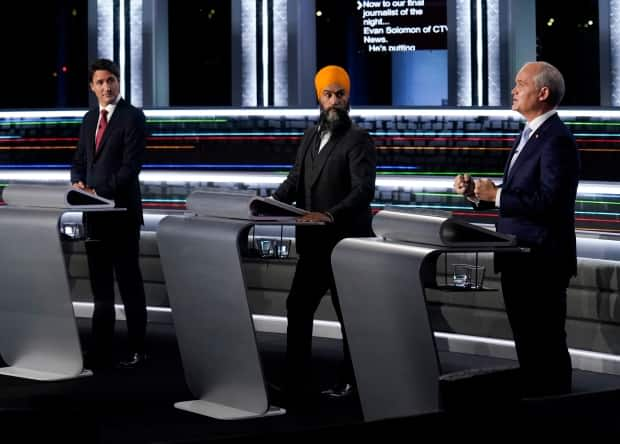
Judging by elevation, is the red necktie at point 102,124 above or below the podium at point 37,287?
above

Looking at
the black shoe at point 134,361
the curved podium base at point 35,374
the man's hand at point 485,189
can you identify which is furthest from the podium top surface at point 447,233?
the black shoe at point 134,361

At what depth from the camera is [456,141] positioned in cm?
664

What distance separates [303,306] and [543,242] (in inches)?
45.9

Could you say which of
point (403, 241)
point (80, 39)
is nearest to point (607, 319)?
point (403, 241)

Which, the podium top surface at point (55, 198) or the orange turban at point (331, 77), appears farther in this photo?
the podium top surface at point (55, 198)

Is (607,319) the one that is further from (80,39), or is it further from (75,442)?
(80,39)

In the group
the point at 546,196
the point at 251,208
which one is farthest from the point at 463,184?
the point at 251,208

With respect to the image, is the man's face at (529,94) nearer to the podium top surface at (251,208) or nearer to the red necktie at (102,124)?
the podium top surface at (251,208)

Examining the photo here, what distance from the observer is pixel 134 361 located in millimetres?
5676

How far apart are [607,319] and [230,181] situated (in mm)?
2826

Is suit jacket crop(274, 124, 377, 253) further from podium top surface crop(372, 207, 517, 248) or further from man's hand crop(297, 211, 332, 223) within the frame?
podium top surface crop(372, 207, 517, 248)

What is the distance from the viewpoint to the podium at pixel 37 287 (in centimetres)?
515

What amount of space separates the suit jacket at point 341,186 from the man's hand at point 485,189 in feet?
2.75

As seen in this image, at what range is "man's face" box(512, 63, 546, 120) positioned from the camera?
13.1 feet
